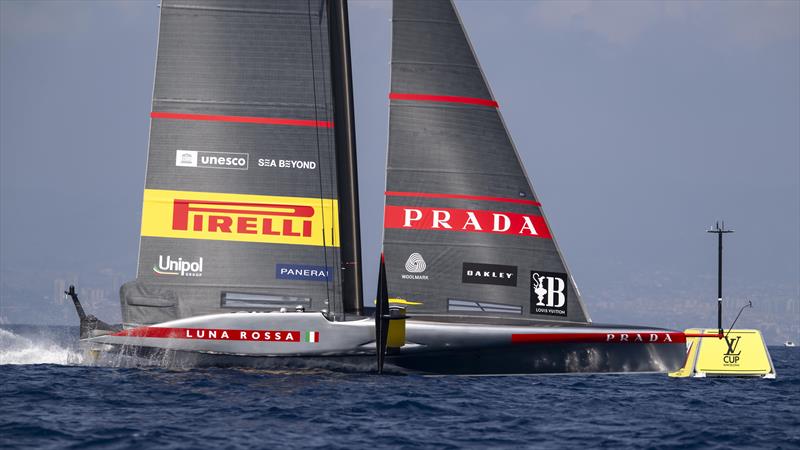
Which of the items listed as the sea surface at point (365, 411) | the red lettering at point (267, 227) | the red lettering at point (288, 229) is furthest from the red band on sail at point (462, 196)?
the sea surface at point (365, 411)

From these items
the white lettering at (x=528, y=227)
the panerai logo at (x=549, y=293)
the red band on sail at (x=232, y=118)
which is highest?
the red band on sail at (x=232, y=118)

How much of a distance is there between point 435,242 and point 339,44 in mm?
4261

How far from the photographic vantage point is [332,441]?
55.7 feet

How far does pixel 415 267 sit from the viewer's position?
2489 cm

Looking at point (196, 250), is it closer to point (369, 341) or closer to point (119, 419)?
point (369, 341)

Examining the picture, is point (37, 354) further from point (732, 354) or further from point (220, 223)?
point (732, 354)

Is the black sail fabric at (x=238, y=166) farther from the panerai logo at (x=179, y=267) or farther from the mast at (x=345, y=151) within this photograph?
the mast at (x=345, y=151)

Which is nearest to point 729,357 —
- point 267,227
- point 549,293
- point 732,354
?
point 732,354

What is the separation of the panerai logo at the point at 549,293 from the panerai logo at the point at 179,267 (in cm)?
639

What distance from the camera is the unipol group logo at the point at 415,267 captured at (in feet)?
81.7

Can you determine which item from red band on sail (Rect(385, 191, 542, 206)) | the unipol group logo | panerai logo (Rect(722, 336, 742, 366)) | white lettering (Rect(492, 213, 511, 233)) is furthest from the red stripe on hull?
panerai logo (Rect(722, 336, 742, 366))

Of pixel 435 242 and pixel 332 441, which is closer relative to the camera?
pixel 332 441

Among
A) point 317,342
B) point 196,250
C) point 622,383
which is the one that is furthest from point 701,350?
point 196,250

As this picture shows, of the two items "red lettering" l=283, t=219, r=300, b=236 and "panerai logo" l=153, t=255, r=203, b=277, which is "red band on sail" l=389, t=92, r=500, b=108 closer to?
"red lettering" l=283, t=219, r=300, b=236
